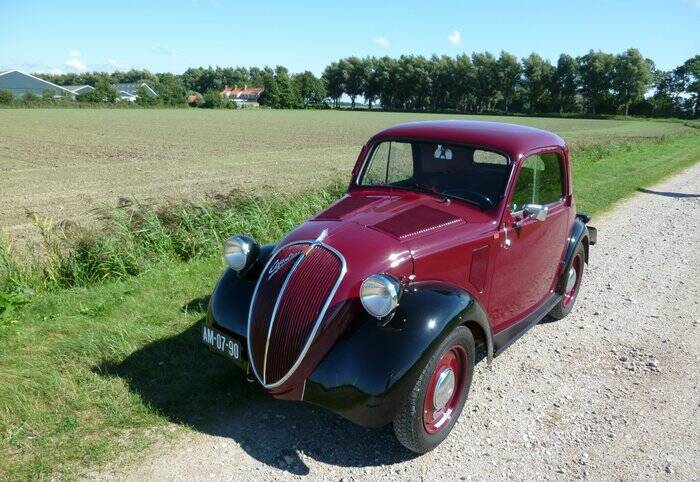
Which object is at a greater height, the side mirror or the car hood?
the side mirror

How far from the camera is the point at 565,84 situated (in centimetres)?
8762

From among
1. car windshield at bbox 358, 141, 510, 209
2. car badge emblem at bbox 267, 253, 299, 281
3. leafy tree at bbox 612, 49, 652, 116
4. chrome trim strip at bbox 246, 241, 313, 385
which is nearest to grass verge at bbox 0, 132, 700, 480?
chrome trim strip at bbox 246, 241, 313, 385

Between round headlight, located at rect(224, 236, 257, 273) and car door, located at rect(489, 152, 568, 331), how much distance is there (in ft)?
5.58

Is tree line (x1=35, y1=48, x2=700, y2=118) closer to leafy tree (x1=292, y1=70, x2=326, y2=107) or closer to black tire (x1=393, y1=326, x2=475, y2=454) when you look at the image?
leafy tree (x1=292, y1=70, x2=326, y2=107)

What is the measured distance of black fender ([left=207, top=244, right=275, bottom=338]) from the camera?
9.89ft

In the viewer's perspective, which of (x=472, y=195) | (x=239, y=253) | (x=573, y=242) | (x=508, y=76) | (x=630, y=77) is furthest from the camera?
(x=508, y=76)

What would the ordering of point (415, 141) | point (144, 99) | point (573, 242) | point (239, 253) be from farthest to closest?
point (144, 99)
point (573, 242)
point (415, 141)
point (239, 253)

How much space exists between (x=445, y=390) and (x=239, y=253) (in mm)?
1578

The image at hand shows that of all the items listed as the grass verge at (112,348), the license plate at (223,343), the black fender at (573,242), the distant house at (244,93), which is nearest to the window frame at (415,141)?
the black fender at (573,242)

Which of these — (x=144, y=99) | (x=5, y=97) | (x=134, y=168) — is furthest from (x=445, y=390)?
(x=144, y=99)

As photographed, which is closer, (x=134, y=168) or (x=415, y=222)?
(x=415, y=222)

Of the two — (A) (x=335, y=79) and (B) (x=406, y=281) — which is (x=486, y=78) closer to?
(A) (x=335, y=79)

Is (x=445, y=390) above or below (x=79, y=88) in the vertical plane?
below

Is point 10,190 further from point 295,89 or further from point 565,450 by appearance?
point 295,89
